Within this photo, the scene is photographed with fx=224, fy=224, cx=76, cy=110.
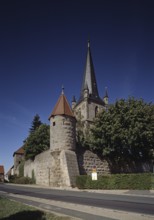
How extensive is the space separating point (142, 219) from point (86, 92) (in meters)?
50.4

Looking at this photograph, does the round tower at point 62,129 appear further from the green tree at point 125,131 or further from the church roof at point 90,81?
the church roof at point 90,81

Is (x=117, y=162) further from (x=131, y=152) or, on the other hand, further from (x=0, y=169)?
(x=0, y=169)

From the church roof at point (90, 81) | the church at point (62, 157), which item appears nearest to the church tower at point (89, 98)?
the church roof at point (90, 81)

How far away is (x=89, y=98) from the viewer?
57062 millimetres

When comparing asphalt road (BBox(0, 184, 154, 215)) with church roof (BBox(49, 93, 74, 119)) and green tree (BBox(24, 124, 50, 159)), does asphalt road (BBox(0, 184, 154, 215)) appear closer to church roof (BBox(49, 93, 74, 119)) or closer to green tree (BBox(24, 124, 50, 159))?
church roof (BBox(49, 93, 74, 119))

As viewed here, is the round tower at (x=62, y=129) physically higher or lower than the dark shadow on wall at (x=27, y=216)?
higher

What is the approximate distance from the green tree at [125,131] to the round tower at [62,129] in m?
3.80

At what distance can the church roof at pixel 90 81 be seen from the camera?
58.6m

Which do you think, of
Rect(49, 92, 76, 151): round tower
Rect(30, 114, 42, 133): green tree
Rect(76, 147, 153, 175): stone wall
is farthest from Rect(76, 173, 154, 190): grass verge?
Rect(30, 114, 42, 133): green tree

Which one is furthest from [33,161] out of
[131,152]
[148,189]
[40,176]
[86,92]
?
[86,92]

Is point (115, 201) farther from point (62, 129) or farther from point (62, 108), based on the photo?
point (62, 108)

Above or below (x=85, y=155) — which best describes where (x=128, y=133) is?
above

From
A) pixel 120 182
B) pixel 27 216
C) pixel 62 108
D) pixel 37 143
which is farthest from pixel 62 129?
pixel 27 216

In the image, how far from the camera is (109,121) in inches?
1243
